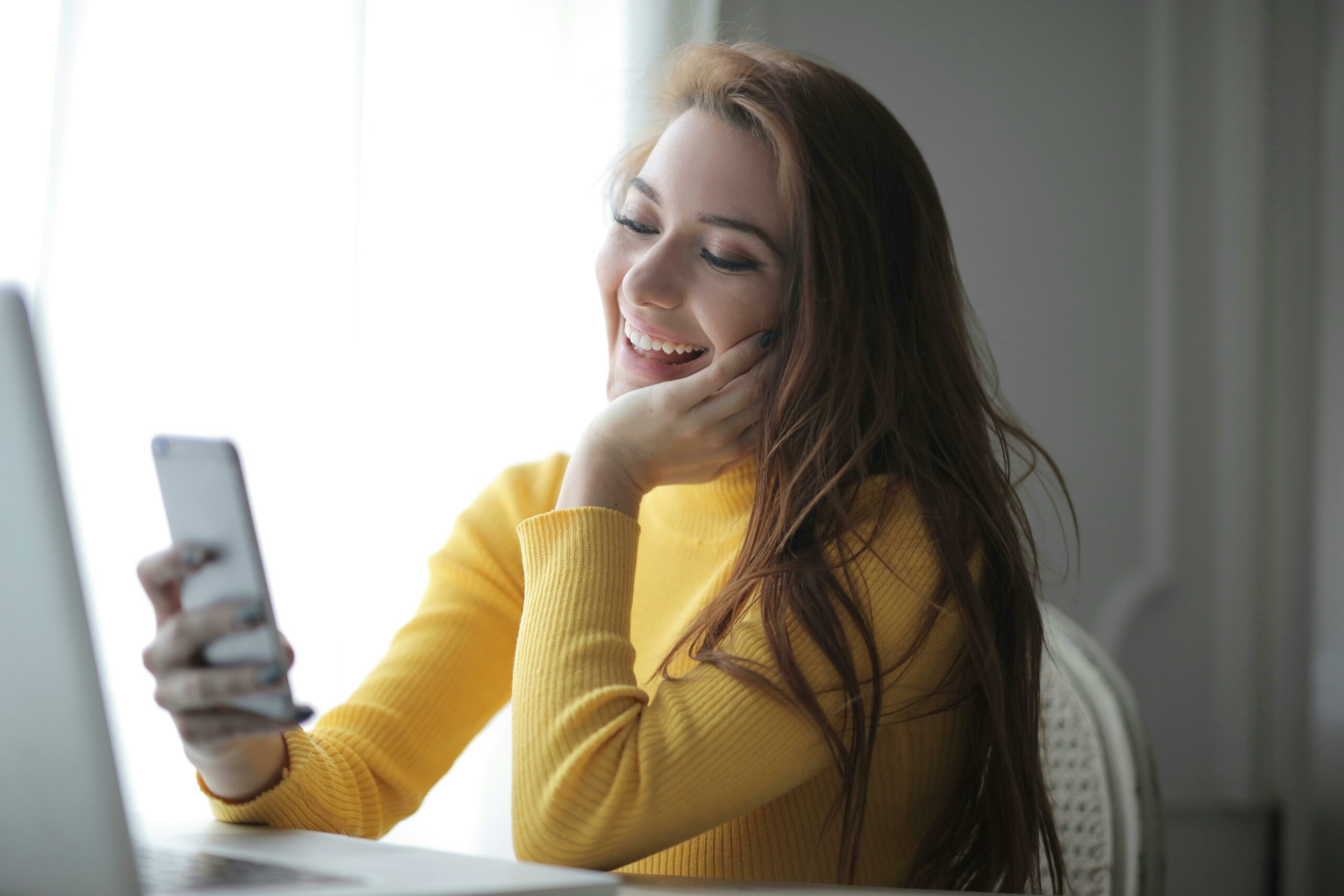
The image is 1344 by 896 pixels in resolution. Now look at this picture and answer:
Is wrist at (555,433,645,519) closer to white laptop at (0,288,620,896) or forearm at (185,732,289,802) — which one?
forearm at (185,732,289,802)

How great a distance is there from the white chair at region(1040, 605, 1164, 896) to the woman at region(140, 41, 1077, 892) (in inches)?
5.8

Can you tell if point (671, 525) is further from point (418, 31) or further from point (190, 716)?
point (418, 31)

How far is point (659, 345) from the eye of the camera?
119 centimetres

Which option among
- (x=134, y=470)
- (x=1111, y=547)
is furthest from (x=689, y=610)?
(x=1111, y=547)

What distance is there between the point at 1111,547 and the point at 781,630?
153 cm

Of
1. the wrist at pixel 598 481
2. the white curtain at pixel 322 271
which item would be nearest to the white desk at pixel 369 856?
the wrist at pixel 598 481

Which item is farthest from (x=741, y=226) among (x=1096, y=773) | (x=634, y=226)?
(x=1096, y=773)

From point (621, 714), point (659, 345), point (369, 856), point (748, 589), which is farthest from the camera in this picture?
point (659, 345)

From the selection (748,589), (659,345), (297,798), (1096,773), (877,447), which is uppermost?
(659,345)

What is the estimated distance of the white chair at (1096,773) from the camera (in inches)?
46.5

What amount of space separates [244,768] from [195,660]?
0.59 feet

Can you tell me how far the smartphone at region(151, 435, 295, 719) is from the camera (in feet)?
2.10

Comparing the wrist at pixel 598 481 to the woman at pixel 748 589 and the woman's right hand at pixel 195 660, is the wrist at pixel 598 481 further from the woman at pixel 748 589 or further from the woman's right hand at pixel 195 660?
the woman's right hand at pixel 195 660

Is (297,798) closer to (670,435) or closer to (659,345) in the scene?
(670,435)
